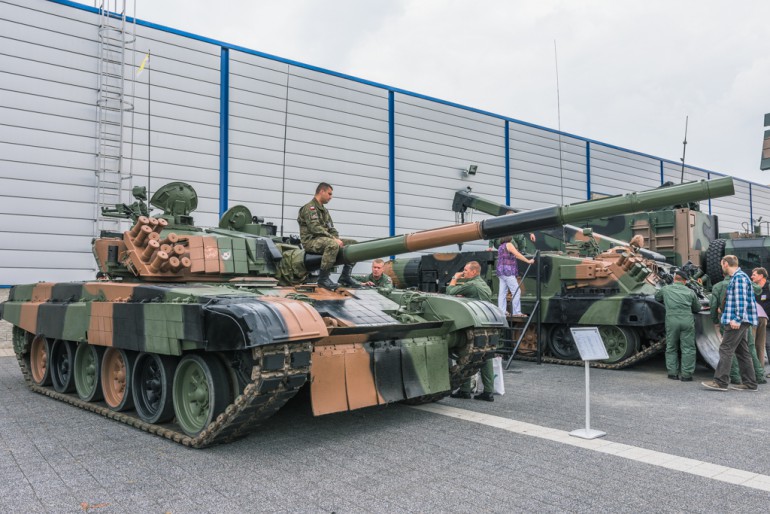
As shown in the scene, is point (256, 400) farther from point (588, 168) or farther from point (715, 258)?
point (588, 168)

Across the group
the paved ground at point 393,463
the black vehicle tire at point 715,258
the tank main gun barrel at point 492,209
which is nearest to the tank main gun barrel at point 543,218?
the paved ground at point 393,463

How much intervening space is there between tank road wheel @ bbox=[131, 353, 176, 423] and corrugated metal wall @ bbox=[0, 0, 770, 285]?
10.9 feet

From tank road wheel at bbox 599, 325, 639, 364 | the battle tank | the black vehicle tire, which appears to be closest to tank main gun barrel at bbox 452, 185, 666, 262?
the battle tank

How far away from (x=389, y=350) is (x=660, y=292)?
6.62 meters

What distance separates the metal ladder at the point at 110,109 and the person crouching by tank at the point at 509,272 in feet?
26.4

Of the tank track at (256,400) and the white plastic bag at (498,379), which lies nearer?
the tank track at (256,400)

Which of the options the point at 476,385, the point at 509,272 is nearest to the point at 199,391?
the point at 476,385

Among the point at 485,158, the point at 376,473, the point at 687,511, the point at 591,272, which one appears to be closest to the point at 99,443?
the point at 376,473

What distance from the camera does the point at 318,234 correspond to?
7.62 meters

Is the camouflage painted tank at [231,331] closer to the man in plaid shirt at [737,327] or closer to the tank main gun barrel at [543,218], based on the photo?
the tank main gun barrel at [543,218]

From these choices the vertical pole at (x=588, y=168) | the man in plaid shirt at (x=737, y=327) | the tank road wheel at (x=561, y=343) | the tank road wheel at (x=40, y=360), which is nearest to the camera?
the man in plaid shirt at (x=737, y=327)

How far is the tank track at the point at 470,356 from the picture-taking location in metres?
7.72

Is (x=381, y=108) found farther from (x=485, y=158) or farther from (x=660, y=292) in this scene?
(x=660, y=292)

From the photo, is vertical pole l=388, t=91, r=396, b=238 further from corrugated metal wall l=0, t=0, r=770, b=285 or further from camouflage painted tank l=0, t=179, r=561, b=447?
camouflage painted tank l=0, t=179, r=561, b=447
